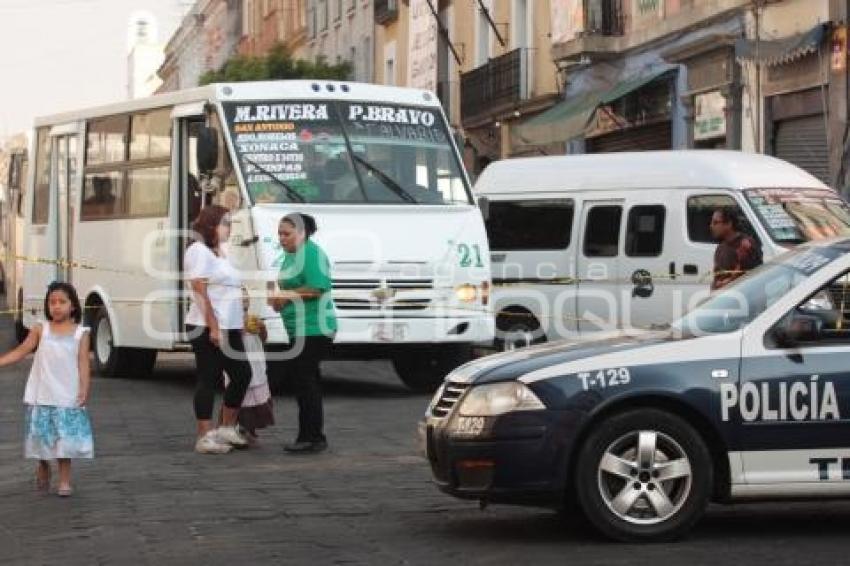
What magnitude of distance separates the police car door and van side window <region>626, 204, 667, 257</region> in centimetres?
1037

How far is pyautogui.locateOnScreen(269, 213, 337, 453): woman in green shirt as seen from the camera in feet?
41.6

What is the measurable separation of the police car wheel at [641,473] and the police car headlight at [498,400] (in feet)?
1.10

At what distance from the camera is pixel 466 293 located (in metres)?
17.0

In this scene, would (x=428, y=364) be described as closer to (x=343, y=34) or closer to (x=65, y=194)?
(x=65, y=194)

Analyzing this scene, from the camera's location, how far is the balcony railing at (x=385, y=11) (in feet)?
153

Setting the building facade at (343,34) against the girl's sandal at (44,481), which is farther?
the building facade at (343,34)

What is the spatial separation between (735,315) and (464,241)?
26.9ft

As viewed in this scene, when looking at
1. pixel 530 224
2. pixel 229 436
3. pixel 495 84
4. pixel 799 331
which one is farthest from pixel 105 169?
pixel 495 84

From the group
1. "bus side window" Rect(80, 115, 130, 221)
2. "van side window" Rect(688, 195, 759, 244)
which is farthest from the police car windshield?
"bus side window" Rect(80, 115, 130, 221)

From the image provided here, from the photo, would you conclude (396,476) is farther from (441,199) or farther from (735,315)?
(441,199)

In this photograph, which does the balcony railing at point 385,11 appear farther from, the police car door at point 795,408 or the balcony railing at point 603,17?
the police car door at point 795,408

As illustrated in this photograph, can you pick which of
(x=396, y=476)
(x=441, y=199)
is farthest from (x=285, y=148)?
(x=396, y=476)

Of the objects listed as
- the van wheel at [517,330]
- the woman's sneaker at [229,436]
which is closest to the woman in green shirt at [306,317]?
the woman's sneaker at [229,436]

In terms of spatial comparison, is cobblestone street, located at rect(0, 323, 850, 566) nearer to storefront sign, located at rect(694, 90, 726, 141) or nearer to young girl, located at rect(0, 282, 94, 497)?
young girl, located at rect(0, 282, 94, 497)
